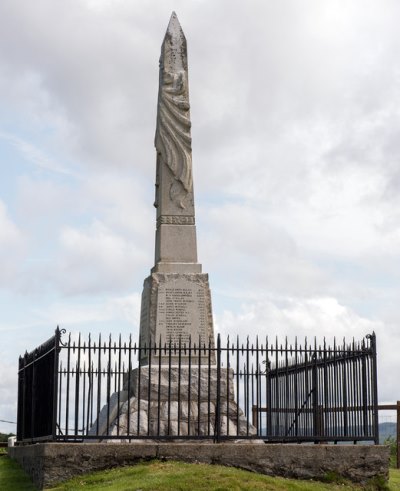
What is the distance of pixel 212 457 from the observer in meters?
14.3

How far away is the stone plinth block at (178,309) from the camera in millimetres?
17484

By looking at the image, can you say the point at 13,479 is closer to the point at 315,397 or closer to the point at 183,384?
the point at 183,384

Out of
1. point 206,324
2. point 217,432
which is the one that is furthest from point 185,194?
point 217,432

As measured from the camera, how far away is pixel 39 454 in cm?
1467

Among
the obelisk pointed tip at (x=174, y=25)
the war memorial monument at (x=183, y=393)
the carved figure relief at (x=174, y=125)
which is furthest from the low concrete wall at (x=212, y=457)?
the obelisk pointed tip at (x=174, y=25)

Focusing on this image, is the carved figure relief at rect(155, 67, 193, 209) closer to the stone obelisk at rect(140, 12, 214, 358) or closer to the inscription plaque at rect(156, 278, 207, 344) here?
the stone obelisk at rect(140, 12, 214, 358)

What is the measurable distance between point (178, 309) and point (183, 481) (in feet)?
17.4

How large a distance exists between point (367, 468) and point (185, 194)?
6410 millimetres

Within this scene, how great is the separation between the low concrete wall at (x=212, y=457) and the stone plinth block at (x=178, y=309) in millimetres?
3345

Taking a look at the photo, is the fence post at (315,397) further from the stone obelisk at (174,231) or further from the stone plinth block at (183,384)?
the stone obelisk at (174,231)

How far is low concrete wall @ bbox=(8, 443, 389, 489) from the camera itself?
14.1 meters

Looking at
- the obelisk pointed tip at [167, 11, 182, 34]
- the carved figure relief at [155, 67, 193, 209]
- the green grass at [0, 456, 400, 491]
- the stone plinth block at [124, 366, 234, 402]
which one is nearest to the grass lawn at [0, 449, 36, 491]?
the green grass at [0, 456, 400, 491]

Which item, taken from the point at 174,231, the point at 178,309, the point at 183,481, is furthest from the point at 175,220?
the point at 183,481

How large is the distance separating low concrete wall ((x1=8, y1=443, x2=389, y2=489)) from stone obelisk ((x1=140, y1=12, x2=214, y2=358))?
278 centimetres
